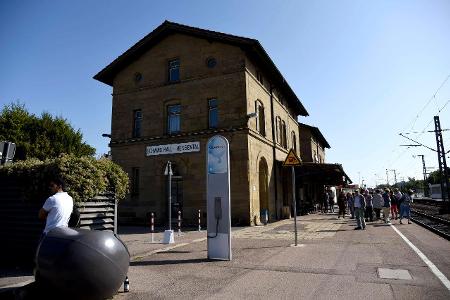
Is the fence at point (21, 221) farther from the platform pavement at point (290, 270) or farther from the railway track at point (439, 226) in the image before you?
the railway track at point (439, 226)

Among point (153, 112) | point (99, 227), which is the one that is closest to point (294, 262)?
point (99, 227)

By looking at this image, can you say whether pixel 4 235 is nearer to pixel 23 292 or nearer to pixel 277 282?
pixel 23 292

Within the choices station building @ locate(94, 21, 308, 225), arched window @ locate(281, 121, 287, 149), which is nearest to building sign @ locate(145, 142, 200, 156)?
station building @ locate(94, 21, 308, 225)

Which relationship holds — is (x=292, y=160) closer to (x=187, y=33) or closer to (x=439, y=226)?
(x=439, y=226)

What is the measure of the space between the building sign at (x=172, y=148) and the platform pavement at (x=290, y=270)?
8.06 meters

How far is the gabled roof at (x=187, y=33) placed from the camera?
18.3 metres

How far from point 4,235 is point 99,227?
7.33 ft

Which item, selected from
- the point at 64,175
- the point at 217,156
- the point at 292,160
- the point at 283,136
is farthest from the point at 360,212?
the point at 64,175

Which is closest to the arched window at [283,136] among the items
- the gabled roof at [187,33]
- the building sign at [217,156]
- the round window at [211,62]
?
the gabled roof at [187,33]

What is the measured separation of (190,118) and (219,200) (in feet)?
36.8

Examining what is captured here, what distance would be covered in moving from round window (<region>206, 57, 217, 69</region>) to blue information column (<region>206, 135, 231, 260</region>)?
1133 cm

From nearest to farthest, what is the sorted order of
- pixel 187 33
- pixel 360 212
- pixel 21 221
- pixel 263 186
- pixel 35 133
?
pixel 21 221
pixel 360 212
pixel 187 33
pixel 263 186
pixel 35 133

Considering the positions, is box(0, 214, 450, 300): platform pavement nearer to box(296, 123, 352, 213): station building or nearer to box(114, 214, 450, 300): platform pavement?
box(114, 214, 450, 300): platform pavement

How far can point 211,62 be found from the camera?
757 inches
